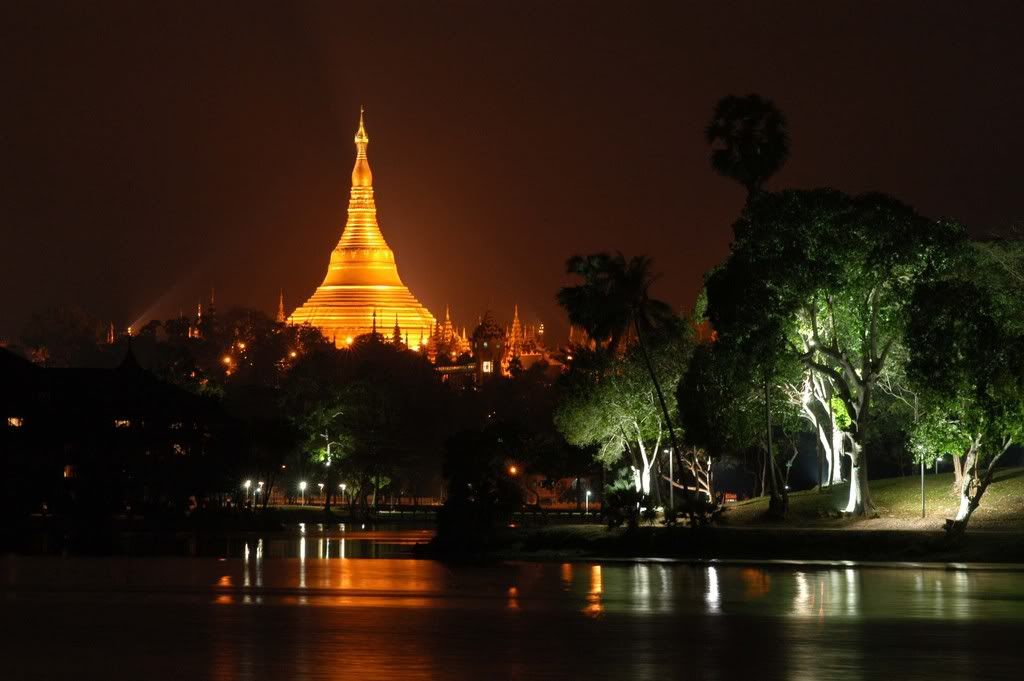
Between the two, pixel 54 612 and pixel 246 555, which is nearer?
pixel 54 612

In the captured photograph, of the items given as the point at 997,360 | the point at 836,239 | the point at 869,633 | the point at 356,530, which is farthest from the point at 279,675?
the point at 356,530

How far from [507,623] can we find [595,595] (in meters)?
7.28

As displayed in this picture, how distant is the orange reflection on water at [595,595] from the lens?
37.0m

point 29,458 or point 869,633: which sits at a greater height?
point 29,458

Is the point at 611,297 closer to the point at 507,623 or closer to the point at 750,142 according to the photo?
the point at 750,142

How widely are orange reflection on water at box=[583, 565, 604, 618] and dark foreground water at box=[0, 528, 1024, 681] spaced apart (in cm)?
5

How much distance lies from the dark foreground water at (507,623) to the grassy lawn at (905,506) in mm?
11180

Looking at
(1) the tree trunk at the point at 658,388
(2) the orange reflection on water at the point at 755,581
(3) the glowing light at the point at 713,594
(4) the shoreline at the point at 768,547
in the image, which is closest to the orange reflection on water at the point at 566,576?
(4) the shoreline at the point at 768,547

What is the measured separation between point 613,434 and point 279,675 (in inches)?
2241

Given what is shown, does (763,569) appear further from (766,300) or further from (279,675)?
(279,675)

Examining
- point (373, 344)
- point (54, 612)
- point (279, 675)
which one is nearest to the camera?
point (279, 675)

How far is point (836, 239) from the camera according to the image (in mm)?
63188

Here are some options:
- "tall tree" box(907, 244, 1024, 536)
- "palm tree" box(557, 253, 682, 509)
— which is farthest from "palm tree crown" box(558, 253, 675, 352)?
"tall tree" box(907, 244, 1024, 536)

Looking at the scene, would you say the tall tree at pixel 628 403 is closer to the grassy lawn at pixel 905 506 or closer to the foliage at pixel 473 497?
the foliage at pixel 473 497
